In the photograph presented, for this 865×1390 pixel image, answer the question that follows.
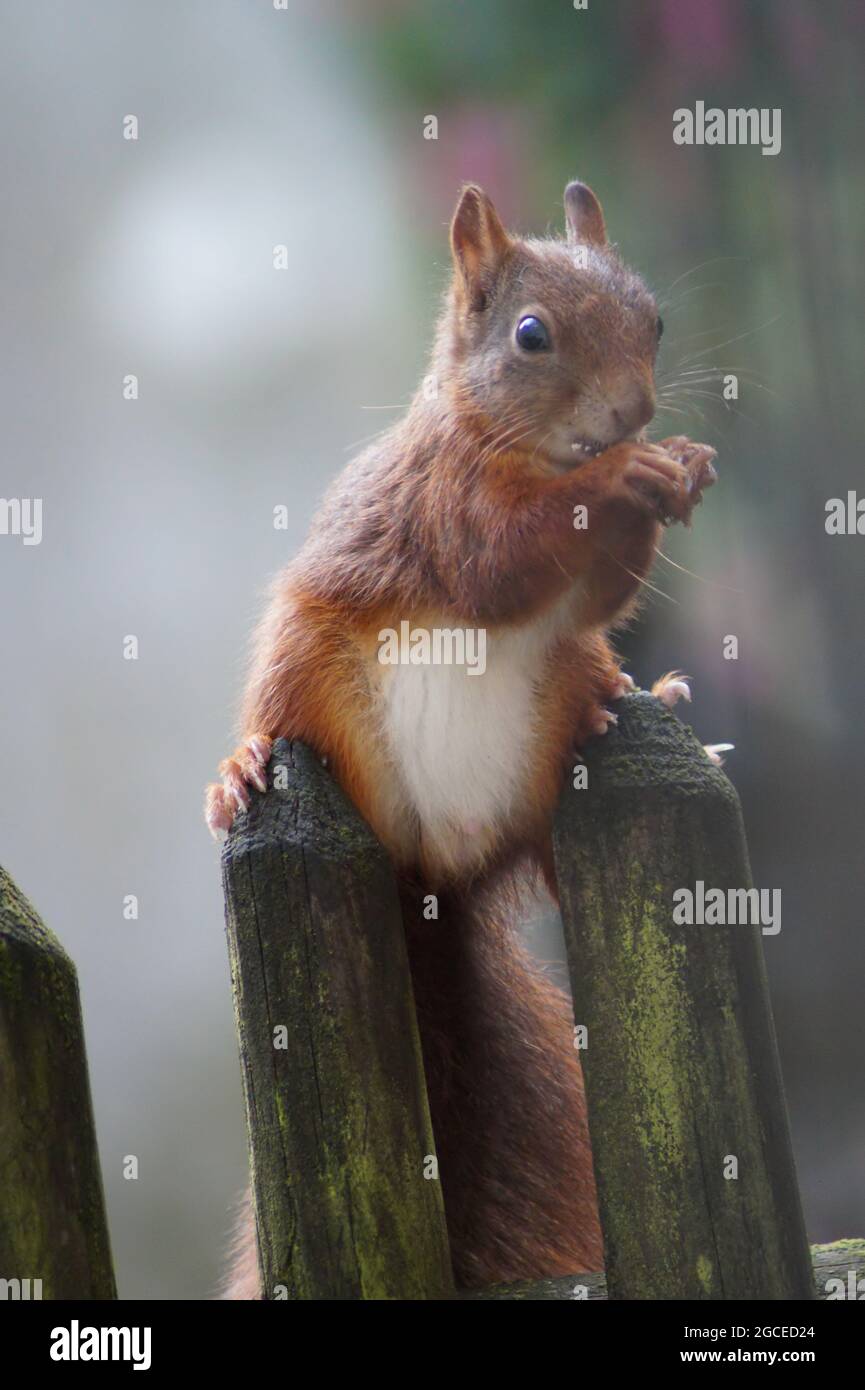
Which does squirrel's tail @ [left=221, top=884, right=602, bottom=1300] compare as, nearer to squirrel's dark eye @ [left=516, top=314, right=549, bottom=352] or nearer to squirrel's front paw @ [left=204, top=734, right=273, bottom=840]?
squirrel's front paw @ [left=204, top=734, right=273, bottom=840]

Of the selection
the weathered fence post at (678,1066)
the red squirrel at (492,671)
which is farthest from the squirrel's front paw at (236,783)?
the weathered fence post at (678,1066)

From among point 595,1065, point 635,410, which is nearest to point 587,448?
point 635,410

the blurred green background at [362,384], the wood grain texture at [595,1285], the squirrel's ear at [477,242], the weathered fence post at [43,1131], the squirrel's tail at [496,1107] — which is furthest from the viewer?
the blurred green background at [362,384]

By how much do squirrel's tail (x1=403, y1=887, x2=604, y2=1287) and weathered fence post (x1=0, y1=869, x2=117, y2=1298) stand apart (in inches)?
13.4

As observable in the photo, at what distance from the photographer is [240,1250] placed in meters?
1.30

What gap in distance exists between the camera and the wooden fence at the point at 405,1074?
0.92 metres

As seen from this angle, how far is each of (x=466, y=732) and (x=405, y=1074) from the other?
0.37m

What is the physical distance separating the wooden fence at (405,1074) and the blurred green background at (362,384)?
1.93 feet

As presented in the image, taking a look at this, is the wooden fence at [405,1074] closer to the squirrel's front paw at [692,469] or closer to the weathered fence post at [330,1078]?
the weathered fence post at [330,1078]

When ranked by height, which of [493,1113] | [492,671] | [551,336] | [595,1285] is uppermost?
[551,336]

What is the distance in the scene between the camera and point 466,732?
126cm

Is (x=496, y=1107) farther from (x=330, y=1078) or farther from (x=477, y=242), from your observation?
(x=477, y=242)

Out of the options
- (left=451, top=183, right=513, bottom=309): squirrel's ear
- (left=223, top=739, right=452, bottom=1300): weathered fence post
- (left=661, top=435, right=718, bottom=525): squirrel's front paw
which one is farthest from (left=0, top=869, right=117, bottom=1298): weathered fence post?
(left=451, top=183, right=513, bottom=309): squirrel's ear
